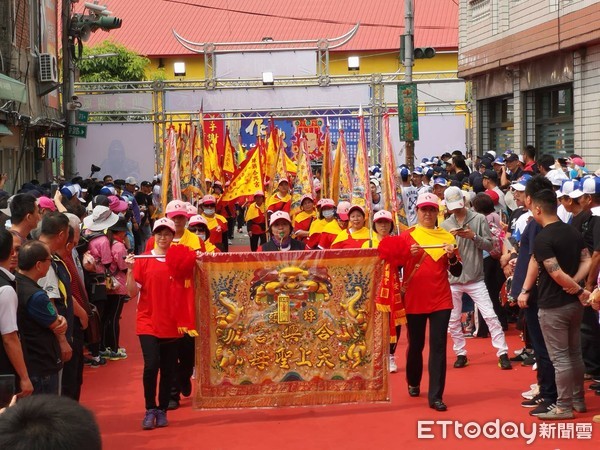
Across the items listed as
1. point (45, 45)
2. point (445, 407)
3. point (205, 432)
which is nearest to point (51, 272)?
point (205, 432)

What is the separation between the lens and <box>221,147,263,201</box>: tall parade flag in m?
20.2

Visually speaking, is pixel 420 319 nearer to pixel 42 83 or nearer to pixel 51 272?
pixel 51 272

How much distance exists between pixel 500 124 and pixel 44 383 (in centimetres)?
1920

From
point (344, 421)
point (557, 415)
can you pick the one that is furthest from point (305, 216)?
point (557, 415)

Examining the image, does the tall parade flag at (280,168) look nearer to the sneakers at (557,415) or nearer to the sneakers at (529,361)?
the sneakers at (529,361)

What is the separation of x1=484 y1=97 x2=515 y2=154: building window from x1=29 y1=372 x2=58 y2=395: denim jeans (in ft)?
58.4

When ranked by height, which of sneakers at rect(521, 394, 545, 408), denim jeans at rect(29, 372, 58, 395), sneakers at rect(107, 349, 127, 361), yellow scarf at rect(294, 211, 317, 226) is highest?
yellow scarf at rect(294, 211, 317, 226)

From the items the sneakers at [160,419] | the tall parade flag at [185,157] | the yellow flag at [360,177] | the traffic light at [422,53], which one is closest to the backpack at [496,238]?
the yellow flag at [360,177]

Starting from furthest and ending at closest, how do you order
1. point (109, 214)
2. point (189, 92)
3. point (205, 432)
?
point (189, 92)
point (109, 214)
point (205, 432)

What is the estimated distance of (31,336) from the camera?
6656 millimetres

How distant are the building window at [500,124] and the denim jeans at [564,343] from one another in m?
15.2

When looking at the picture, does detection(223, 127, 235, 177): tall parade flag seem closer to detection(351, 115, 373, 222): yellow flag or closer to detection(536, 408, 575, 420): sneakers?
detection(351, 115, 373, 222): yellow flag

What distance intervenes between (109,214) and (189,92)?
21188mm
